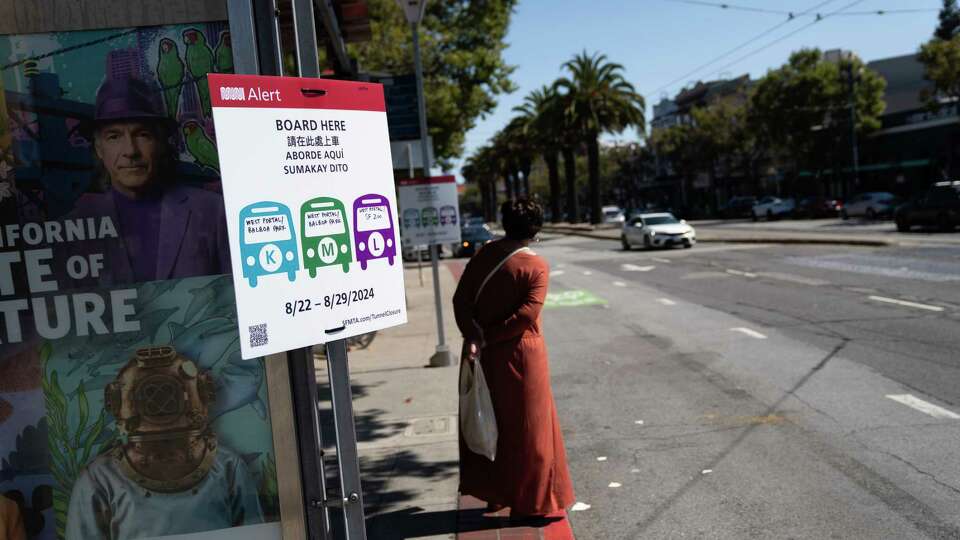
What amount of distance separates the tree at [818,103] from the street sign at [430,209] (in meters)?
45.4

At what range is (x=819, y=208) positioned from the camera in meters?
50.1

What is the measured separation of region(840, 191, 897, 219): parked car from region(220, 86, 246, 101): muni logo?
44.3 metres

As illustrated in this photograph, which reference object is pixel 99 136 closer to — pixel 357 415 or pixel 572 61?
pixel 357 415

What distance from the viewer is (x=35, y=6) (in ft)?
10.6

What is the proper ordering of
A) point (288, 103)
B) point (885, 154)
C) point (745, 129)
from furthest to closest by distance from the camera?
point (745, 129) < point (885, 154) < point (288, 103)

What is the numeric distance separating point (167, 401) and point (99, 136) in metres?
1.07

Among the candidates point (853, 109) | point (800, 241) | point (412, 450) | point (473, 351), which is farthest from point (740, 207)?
point (473, 351)

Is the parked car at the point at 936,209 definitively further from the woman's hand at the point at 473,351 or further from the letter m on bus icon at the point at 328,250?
the letter m on bus icon at the point at 328,250

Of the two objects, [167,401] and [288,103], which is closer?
[288,103]

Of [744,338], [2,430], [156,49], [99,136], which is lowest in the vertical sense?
[744,338]

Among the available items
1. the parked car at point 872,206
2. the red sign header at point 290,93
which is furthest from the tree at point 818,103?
the red sign header at point 290,93

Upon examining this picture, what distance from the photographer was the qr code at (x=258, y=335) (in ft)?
9.41

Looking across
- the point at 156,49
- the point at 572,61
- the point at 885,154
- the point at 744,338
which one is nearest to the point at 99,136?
the point at 156,49

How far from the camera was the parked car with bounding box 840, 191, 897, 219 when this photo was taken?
42.1 metres
